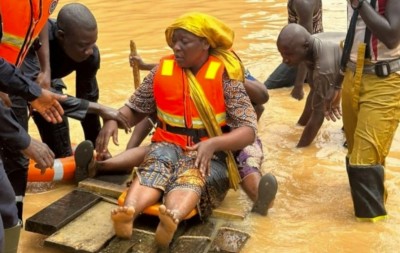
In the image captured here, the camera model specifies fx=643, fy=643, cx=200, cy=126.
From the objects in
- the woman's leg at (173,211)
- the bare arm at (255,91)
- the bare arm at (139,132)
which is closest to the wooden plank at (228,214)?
the woman's leg at (173,211)

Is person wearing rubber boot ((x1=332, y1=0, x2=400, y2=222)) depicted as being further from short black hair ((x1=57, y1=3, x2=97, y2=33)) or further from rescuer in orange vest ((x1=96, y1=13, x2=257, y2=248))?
short black hair ((x1=57, y1=3, x2=97, y2=33))

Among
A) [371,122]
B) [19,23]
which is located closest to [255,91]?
[371,122]

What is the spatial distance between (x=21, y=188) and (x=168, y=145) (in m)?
0.98

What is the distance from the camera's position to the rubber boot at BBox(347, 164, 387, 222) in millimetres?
4074

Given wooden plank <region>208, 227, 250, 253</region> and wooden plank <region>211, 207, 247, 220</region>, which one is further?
wooden plank <region>211, 207, 247, 220</region>

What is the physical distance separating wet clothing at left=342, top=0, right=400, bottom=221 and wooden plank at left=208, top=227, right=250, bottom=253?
828 mm

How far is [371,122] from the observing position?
4047 millimetres

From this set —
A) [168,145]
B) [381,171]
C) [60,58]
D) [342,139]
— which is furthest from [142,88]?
[342,139]

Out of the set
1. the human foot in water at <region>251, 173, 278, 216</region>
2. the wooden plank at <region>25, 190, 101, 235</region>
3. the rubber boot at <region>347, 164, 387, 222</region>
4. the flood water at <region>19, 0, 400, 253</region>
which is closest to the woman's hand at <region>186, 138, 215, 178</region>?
the human foot in water at <region>251, 173, 278, 216</region>

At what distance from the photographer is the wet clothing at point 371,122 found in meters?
4.02

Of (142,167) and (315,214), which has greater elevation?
(142,167)

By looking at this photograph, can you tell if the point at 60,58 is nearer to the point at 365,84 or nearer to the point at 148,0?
the point at 365,84

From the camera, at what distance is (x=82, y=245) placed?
3.73 m

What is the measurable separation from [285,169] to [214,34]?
1498 mm
